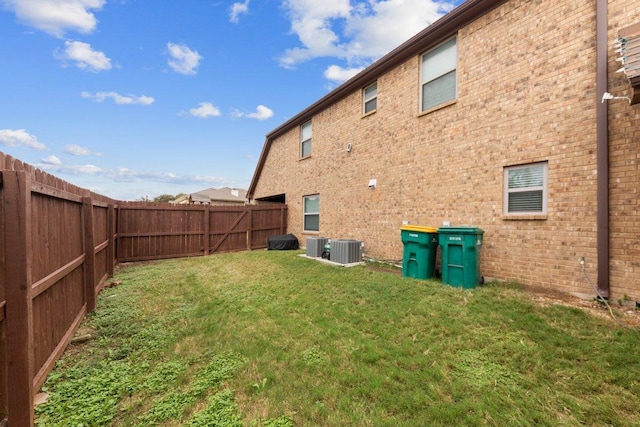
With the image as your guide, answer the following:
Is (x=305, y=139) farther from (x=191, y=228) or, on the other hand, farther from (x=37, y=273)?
(x=37, y=273)

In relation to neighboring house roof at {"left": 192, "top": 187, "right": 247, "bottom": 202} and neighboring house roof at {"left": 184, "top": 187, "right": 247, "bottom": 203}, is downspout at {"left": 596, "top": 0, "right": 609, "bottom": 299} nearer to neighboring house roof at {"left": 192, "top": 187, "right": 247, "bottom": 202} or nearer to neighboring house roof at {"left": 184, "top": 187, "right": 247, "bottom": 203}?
neighboring house roof at {"left": 184, "top": 187, "right": 247, "bottom": 203}

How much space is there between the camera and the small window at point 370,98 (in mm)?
8812

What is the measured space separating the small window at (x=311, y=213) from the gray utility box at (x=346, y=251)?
332cm

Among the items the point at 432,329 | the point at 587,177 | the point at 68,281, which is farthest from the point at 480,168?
the point at 68,281

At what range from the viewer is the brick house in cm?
412

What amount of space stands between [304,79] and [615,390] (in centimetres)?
1695

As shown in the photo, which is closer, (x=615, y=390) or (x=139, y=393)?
(x=615, y=390)

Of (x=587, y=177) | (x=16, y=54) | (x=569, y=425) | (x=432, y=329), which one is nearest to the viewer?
(x=569, y=425)

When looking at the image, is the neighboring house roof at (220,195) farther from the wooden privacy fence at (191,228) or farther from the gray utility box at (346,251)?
the gray utility box at (346,251)

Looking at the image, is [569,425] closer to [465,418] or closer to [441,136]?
[465,418]

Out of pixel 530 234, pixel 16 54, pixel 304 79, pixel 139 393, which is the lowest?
pixel 139 393

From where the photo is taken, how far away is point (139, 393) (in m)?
2.54

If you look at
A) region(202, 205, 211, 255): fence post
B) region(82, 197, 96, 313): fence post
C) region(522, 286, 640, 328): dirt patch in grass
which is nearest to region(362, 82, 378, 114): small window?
region(522, 286, 640, 328): dirt patch in grass

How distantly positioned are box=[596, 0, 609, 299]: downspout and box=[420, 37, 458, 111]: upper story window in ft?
8.22
